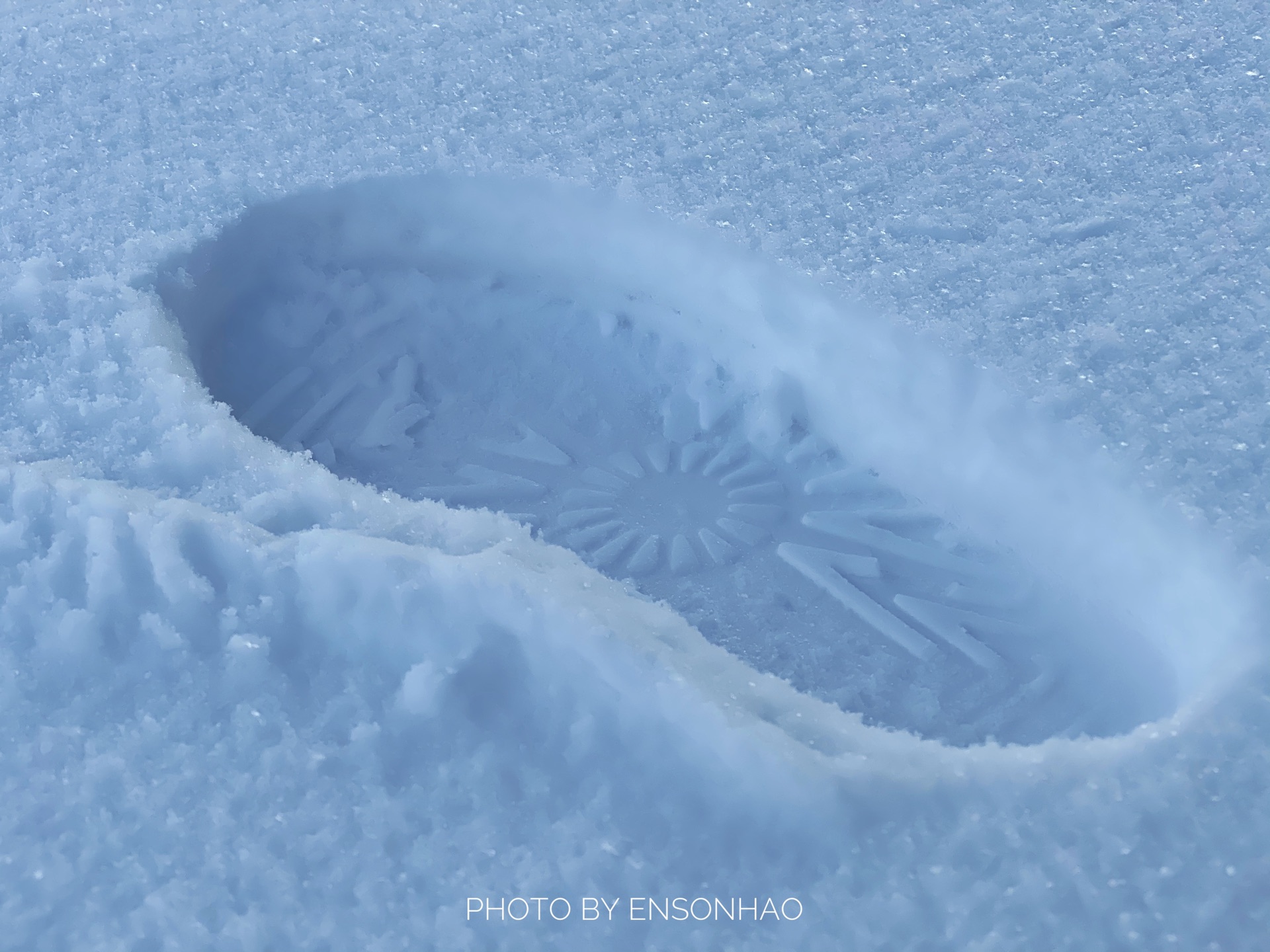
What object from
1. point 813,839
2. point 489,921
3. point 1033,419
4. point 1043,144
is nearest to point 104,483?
point 489,921

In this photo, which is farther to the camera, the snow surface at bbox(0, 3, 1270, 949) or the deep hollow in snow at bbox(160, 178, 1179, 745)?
the deep hollow in snow at bbox(160, 178, 1179, 745)

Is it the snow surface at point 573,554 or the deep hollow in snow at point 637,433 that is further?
the deep hollow in snow at point 637,433

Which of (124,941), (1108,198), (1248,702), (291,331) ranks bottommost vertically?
(124,941)

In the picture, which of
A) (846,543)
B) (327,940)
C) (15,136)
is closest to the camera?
(327,940)

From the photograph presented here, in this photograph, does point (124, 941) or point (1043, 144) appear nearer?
point (124, 941)

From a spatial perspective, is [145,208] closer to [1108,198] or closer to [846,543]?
[846,543]
